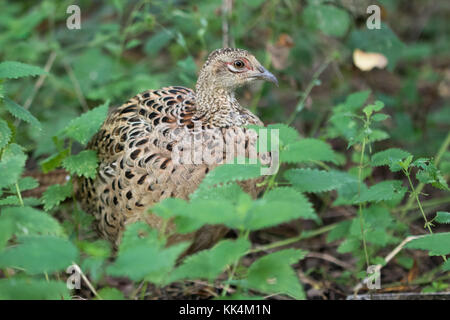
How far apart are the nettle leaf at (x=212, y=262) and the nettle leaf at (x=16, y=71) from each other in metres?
1.40

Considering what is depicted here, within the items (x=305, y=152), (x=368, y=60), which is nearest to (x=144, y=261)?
(x=305, y=152)

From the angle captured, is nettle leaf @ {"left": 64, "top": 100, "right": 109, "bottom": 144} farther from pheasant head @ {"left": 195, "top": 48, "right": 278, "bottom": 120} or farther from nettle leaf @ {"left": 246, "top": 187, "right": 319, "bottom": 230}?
nettle leaf @ {"left": 246, "top": 187, "right": 319, "bottom": 230}

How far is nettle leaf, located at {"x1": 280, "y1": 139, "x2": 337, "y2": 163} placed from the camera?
2.57 metres

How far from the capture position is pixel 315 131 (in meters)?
4.94

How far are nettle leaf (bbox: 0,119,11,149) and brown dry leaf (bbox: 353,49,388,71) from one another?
10.1 feet

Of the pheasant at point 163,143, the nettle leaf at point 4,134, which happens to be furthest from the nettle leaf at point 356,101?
the nettle leaf at point 4,134

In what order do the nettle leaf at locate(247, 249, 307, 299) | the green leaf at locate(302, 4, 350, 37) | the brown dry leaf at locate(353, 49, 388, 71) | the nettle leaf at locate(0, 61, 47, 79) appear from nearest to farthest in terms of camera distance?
the nettle leaf at locate(247, 249, 307, 299)
the nettle leaf at locate(0, 61, 47, 79)
the green leaf at locate(302, 4, 350, 37)
the brown dry leaf at locate(353, 49, 388, 71)

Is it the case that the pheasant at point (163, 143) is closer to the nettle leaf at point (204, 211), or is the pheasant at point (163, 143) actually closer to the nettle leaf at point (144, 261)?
the nettle leaf at point (204, 211)

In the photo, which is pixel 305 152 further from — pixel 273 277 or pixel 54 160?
pixel 54 160

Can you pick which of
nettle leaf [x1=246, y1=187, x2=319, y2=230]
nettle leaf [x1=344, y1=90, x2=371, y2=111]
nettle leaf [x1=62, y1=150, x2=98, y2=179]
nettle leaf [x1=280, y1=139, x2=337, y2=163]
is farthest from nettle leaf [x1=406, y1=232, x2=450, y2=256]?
nettle leaf [x1=62, y1=150, x2=98, y2=179]

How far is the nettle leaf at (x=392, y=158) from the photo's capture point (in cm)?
285
